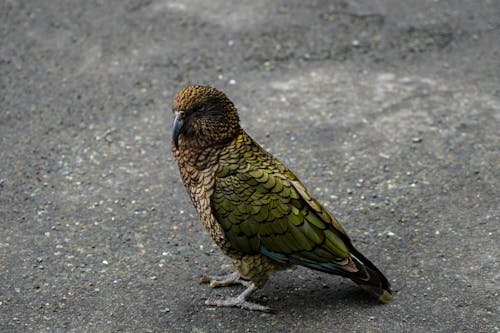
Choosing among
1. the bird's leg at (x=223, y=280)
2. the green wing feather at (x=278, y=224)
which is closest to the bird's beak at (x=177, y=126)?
the green wing feather at (x=278, y=224)

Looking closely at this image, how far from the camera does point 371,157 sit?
5941mm

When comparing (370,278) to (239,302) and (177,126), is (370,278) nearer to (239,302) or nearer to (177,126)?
(239,302)

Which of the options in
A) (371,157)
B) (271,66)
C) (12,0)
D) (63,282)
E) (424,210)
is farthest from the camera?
(12,0)

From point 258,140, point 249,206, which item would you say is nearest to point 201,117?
point 249,206

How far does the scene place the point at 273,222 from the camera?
4.29 meters

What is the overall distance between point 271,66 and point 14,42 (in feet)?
8.62

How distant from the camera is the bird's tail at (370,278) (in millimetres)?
4305

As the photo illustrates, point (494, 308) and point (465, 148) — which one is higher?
point (465, 148)

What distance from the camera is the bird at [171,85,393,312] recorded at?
4293 millimetres

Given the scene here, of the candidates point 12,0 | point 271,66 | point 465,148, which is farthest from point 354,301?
point 12,0

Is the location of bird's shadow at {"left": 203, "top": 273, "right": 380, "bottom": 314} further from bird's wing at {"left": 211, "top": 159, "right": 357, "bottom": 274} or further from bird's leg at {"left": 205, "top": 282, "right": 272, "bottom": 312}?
bird's wing at {"left": 211, "top": 159, "right": 357, "bottom": 274}

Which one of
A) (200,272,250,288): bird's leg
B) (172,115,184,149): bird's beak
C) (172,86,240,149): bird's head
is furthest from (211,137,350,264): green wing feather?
(200,272,250,288): bird's leg

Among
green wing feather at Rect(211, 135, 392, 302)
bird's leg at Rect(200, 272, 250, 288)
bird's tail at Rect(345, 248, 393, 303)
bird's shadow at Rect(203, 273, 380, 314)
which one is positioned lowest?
bird's shadow at Rect(203, 273, 380, 314)

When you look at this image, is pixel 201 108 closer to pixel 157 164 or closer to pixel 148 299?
pixel 148 299
